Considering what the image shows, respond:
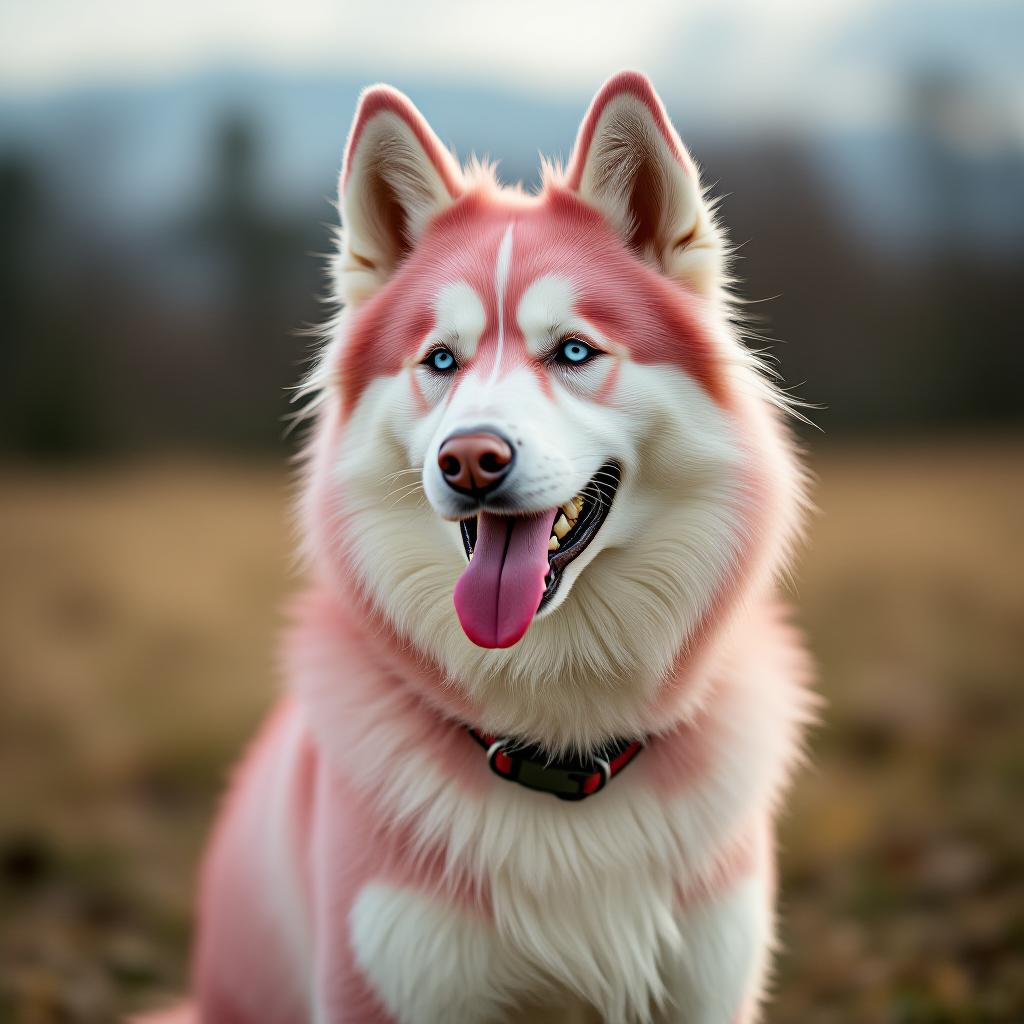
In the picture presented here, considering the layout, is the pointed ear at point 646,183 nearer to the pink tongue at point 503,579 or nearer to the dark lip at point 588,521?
the dark lip at point 588,521

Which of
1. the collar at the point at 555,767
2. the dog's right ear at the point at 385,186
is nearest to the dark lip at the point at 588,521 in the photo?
the collar at the point at 555,767

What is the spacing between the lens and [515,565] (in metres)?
2.08

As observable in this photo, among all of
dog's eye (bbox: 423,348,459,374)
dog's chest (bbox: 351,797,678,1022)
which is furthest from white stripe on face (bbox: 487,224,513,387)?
dog's chest (bbox: 351,797,678,1022)

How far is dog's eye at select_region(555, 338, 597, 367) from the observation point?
7.25 ft

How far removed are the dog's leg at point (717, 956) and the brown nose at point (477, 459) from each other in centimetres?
114

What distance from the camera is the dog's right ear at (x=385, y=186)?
7.65 ft

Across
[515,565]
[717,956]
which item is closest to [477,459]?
[515,565]

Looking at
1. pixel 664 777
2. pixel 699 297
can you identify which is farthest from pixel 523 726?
pixel 699 297

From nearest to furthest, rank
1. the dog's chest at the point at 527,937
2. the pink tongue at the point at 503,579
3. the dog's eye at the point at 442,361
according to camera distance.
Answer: the pink tongue at the point at 503,579 < the dog's chest at the point at 527,937 < the dog's eye at the point at 442,361

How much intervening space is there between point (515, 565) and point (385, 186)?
1.09 m

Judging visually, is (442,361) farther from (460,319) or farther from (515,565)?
(515,565)

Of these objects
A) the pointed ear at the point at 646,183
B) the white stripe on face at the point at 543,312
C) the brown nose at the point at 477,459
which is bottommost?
the brown nose at the point at 477,459

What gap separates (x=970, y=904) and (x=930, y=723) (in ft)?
6.13

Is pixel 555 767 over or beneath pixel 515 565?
beneath
